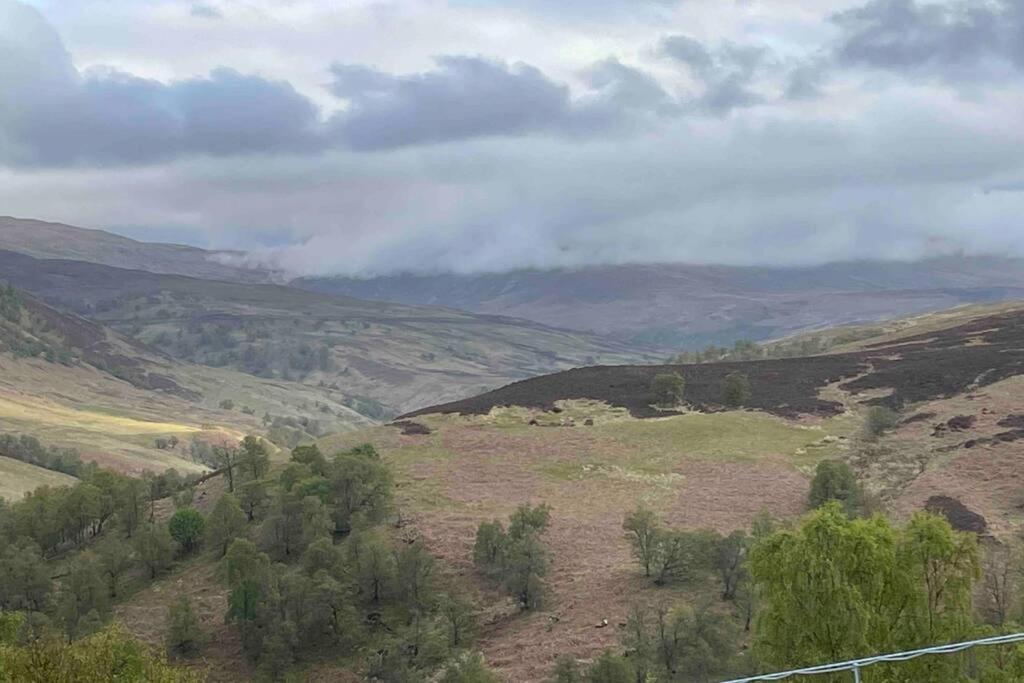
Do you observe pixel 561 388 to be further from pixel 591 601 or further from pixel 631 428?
pixel 591 601

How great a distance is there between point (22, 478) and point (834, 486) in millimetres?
138124

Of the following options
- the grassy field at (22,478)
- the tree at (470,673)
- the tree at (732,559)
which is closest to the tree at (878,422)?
the tree at (732,559)

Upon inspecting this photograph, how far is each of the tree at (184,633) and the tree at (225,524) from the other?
11.1m

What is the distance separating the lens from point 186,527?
68250 mm

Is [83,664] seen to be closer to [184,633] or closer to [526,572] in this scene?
[184,633]

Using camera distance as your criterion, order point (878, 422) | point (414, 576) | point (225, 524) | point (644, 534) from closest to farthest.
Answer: point (644, 534) → point (414, 576) → point (225, 524) → point (878, 422)

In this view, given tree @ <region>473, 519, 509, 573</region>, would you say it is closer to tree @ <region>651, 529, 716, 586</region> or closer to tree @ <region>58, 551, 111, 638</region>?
tree @ <region>651, 529, 716, 586</region>

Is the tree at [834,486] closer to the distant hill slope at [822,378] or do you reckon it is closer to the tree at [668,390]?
the distant hill slope at [822,378]

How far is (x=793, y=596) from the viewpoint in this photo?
86.3 ft

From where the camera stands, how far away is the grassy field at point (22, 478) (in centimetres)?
13912

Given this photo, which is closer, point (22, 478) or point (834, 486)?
point (834, 486)

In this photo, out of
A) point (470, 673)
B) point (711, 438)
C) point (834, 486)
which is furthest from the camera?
point (711, 438)

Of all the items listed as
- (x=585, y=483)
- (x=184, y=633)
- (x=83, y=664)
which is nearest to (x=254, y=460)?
(x=184, y=633)

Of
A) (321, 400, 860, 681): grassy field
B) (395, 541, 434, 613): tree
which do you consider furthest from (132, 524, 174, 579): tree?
(395, 541, 434, 613): tree
